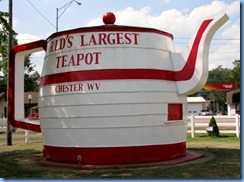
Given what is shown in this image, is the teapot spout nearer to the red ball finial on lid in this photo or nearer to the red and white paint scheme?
the red and white paint scheme

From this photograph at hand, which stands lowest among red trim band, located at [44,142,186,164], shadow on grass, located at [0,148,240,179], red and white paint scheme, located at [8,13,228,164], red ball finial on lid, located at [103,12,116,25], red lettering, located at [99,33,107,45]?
shadow on grass, located at [0,148,240,179]

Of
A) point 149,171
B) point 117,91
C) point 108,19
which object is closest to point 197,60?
point 117,91

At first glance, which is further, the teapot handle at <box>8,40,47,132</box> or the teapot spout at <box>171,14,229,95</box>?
the teapot handle at <box>8,40,47,132</box>

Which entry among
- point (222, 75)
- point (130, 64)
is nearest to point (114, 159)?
point (130, 64)

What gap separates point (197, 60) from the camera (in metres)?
9.98

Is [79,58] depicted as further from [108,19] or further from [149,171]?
[149,171]

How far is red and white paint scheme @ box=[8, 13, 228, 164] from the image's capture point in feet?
30.4

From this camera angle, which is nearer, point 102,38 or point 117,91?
point 117,91

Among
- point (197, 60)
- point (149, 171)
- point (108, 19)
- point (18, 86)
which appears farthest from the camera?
point (18, 86)

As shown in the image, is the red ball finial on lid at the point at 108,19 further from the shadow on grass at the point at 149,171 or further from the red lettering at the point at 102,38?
the shadow on grass at the point at 149,171

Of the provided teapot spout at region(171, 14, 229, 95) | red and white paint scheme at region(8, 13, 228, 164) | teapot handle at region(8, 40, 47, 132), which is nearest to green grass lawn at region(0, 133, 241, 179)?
red and white paint scheme at region(8, 13, 228, 164)

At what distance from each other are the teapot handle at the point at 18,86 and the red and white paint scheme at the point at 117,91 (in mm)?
1425

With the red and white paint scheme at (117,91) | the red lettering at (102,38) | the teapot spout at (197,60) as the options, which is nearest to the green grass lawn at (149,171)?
the red and white paint scheme at (117,91)

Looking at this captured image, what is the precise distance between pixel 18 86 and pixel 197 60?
6006 mm
